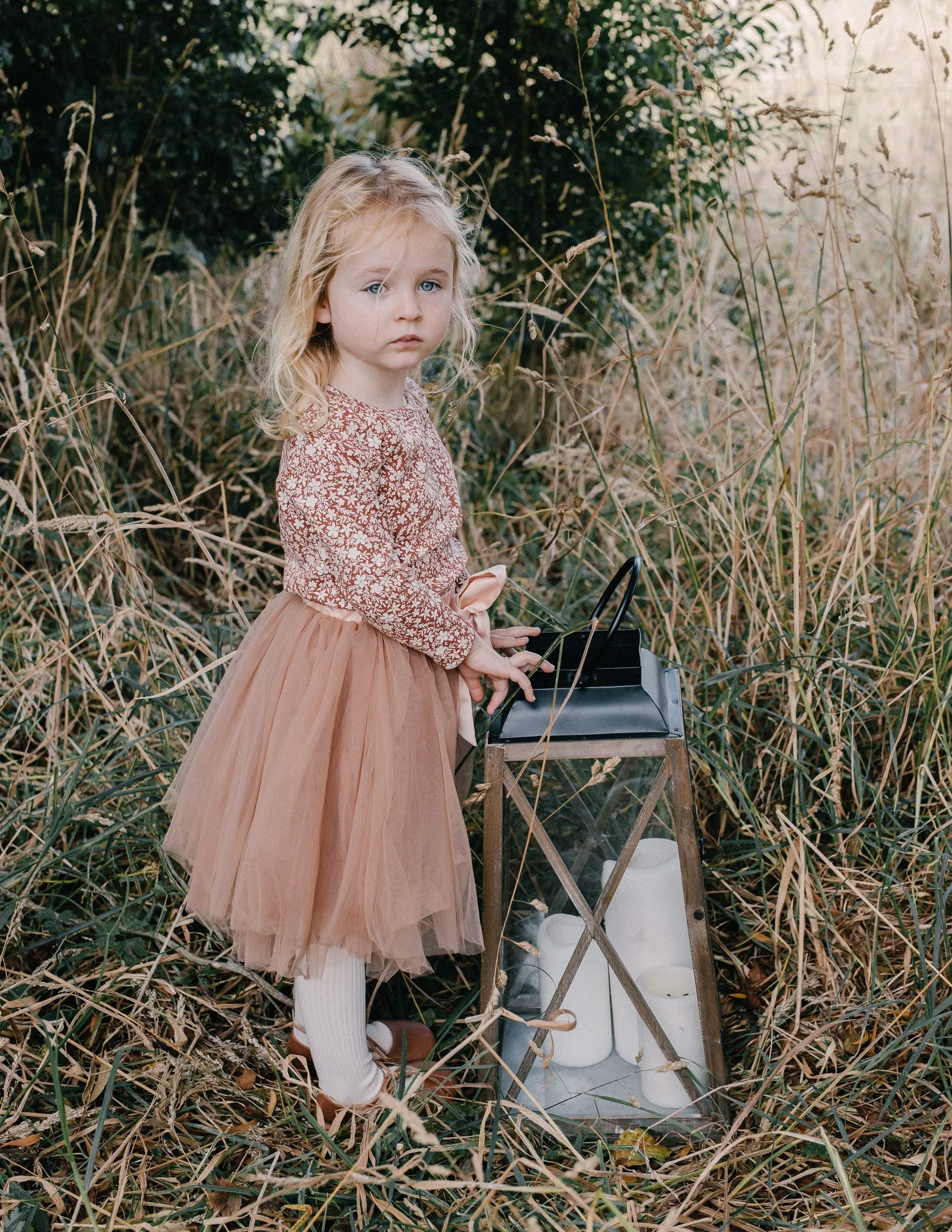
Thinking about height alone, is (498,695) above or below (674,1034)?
above

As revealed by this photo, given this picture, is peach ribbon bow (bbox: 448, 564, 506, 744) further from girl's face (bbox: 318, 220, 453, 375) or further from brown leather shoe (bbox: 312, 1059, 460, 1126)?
brown leather shoe (bbox: 312, 1059, 460, 1126)

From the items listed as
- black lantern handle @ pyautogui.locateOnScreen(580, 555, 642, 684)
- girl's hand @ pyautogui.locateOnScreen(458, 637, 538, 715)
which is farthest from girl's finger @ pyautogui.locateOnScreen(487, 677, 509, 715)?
black lantern handle @ pyautogui.locateOnScreen(580, 555, 642, 684)

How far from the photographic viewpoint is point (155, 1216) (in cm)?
125

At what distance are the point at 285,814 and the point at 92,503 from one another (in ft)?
4.48

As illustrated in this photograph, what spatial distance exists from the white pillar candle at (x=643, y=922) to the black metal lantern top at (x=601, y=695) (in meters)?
0.19

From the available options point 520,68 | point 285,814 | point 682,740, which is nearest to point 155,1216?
point 285,814

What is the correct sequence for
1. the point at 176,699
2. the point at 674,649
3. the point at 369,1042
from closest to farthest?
the point at 369,1042, the point at 674,649, the point at 176,699

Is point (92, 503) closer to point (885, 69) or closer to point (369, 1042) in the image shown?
point (369, 1042)

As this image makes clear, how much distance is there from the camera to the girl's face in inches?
51.0

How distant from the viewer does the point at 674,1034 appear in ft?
4.60

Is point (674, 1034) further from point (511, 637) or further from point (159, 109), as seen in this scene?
point (159, 109)

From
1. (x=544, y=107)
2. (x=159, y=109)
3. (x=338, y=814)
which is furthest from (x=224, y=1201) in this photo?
(x=544, y=107)

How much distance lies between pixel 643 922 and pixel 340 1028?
41 centimetres

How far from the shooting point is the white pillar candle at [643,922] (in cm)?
139
